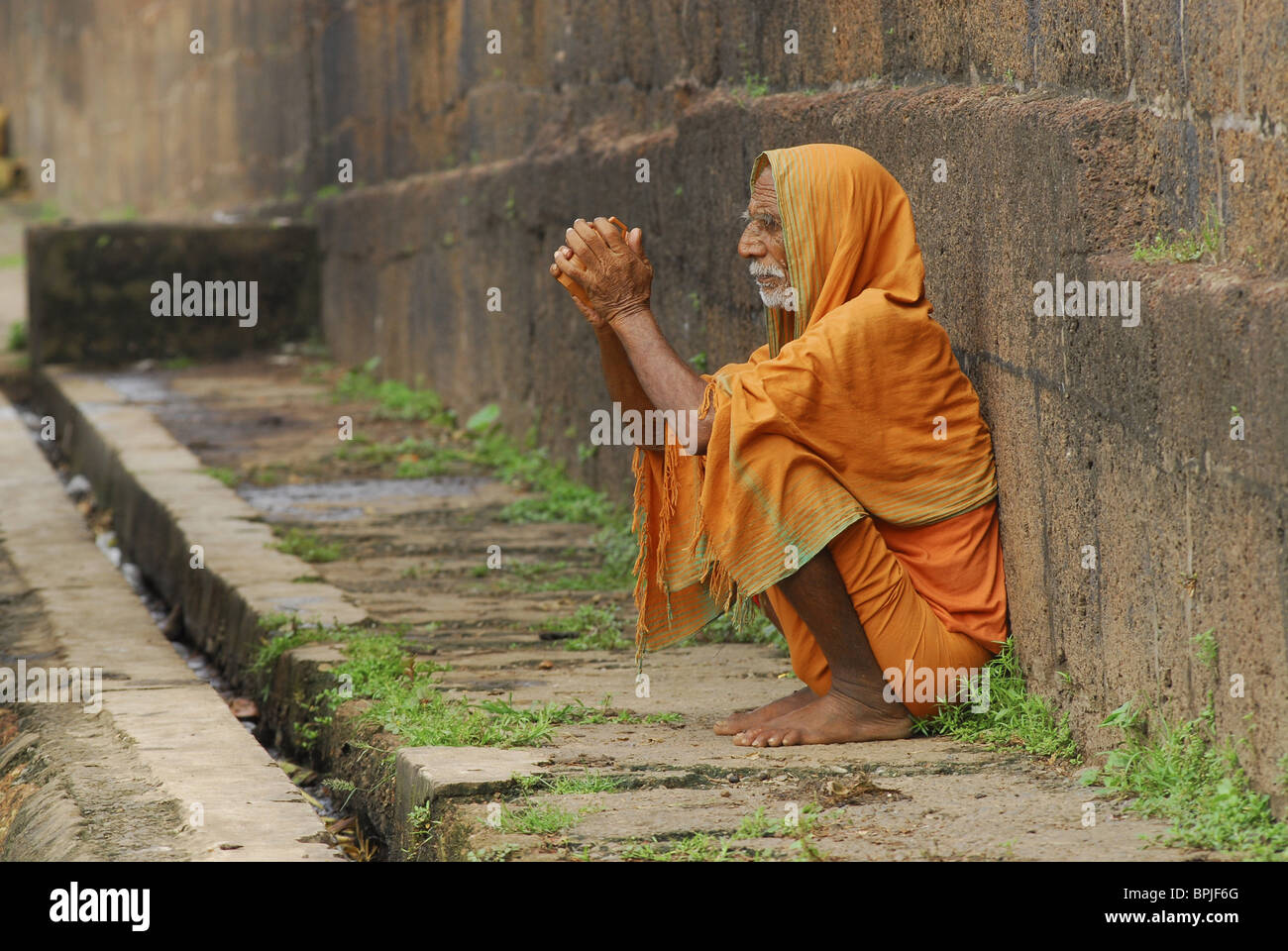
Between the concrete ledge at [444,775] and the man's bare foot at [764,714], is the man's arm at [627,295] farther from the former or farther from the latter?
the concrete ledge at [444,775]

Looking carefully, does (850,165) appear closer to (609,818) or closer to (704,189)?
(609,818)

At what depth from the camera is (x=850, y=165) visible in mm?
3506

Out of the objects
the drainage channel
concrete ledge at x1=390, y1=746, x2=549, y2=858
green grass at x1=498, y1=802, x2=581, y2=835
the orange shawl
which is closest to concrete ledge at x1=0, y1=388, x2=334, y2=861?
the drainage channel

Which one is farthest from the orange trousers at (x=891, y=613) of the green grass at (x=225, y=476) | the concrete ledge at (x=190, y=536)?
the green grass at (x=225, y=476)

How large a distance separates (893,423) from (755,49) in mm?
A: 2085

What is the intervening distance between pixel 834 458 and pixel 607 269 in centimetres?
62

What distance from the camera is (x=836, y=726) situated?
11.4 ft

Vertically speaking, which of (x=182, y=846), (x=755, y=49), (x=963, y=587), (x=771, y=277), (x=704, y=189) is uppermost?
(x=755, y=49)

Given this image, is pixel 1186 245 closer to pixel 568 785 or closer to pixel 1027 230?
pixel 1027 230

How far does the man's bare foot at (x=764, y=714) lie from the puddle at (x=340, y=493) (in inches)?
121

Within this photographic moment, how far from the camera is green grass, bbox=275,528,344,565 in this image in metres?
5.66

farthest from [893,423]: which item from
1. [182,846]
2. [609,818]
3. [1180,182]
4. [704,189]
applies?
[704,189]

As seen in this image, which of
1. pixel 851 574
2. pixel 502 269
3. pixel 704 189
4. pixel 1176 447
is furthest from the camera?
pixel 502 269

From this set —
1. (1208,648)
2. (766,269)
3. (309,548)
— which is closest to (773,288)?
(766,269)
